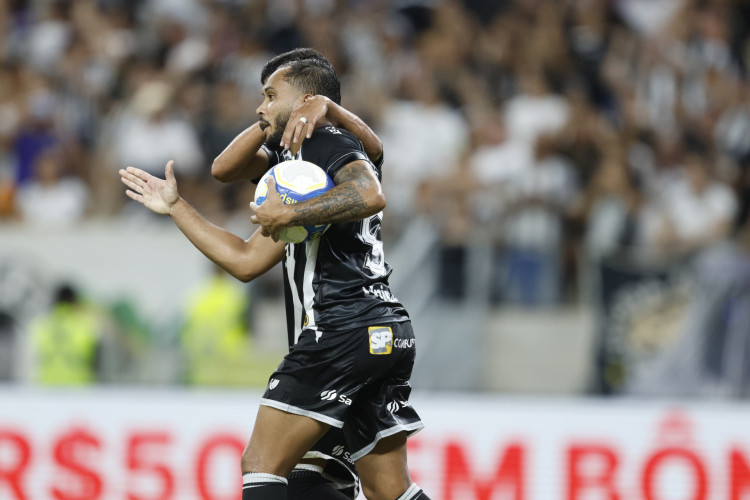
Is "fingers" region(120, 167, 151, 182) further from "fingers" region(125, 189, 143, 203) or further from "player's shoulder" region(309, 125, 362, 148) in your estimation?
"player's shoulder" region(309, 125, 362, 148)

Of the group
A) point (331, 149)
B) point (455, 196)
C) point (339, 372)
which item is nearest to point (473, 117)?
point (455, 196)

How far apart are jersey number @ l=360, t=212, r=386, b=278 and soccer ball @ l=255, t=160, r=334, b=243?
0.69ft

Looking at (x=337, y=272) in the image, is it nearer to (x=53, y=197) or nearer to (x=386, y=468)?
(x=386, y=468)

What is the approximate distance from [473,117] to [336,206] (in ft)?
20.8

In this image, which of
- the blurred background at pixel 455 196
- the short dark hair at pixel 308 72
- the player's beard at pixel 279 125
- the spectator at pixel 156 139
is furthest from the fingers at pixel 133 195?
the spectator at pixel 156 139

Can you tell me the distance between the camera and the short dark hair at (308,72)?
424cm

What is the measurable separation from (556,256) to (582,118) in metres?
1.82

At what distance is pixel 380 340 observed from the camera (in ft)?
13.5

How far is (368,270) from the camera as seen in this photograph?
4.22 m

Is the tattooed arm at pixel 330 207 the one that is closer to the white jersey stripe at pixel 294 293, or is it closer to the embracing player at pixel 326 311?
the embracing player at pixel 326 311

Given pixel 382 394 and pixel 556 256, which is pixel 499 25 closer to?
pixel 556 256

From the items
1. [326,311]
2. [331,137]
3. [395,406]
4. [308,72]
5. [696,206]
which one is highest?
[696,206]

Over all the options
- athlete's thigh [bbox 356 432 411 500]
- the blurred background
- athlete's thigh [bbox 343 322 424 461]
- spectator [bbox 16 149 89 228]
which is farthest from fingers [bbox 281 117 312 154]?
spectator [bbox 16 149 89 228]

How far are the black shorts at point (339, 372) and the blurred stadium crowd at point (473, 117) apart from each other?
411 cm
